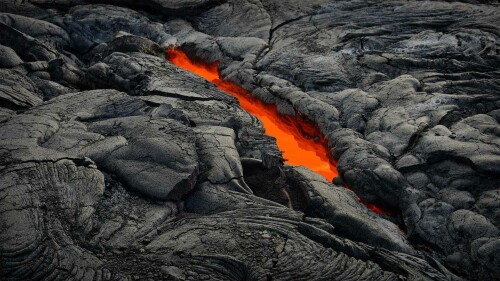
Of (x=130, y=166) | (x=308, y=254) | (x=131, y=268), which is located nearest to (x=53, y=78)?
(x=130, y=166)

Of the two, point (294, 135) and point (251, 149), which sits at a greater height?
point (294, 135)

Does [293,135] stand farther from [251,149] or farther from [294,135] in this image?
[251,149]

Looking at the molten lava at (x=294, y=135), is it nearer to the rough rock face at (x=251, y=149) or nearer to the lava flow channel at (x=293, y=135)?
the lava flow channel at (x=293, y=135)

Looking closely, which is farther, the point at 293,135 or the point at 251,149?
the point at 293,135

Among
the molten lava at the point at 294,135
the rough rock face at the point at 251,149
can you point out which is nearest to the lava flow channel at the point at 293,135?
the molten lava at the point at 294,135

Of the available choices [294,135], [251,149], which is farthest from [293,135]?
[251,149]

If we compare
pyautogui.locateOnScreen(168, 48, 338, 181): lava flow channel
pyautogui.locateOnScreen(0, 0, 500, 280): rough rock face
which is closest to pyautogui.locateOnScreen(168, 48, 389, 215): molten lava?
pyautogui.locateOnScreen(168, 48, 338, 181): lava flow channel

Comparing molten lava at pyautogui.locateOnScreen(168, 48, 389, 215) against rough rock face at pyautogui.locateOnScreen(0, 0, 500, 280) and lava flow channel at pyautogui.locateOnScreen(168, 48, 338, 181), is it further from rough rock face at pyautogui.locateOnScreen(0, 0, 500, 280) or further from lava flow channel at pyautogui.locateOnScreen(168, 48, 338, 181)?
rough rock face at pyautogui.locateOnScreen(0, 0, 500, 280)
